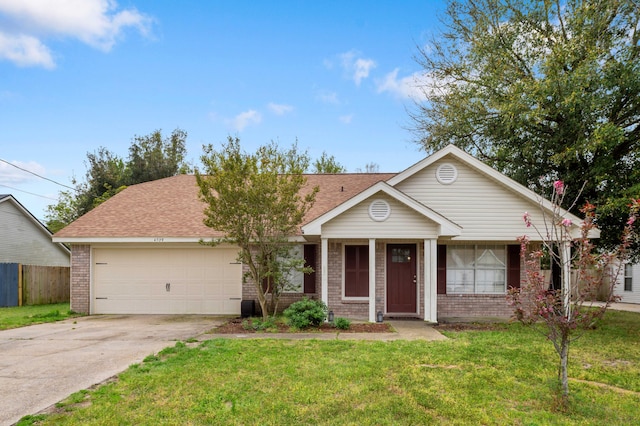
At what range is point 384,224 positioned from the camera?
11.2m

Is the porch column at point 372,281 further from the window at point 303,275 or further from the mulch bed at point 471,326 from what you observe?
the window at point 303,275

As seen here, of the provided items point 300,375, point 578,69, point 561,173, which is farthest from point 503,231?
point 300,375

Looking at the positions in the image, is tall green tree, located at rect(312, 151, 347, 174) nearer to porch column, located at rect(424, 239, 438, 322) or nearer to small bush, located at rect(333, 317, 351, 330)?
porch column, located at rect(424, 239, 438, 322)

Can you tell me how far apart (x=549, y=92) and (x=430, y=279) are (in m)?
6.22

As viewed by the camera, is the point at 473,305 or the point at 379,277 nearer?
the point at 379,277

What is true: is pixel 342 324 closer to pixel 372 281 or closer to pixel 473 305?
pixel 372 281

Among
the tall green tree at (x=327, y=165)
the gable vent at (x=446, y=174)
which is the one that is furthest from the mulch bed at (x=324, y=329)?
the tall green tree at (x=327, y=165)

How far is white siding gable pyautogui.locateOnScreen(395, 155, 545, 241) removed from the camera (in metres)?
12.3

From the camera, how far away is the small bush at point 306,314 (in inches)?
402

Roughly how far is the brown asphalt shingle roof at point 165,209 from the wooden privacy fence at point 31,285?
5896 mm

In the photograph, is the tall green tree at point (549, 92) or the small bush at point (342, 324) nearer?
the small bush at point (342, 324)

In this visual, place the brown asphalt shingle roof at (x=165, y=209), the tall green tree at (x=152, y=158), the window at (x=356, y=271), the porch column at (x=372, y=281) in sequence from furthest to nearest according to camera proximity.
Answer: the tall green tree at (x=152, y=158) → the brown asphalt shingle roof at (x=165, y=209) → the window at (x=356, y=271) → the porch column at (x=372, y=281)

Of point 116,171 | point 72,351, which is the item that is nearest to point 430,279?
point 72,351

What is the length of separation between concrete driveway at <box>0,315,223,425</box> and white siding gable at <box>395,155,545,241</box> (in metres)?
7.17
